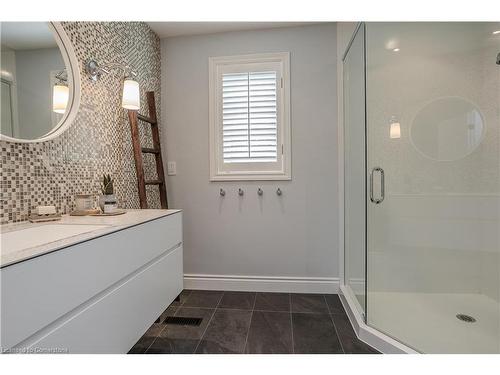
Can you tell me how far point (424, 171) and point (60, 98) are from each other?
2357mm

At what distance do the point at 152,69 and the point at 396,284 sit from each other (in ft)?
8.43

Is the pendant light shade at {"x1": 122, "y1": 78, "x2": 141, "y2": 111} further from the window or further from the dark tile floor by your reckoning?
the dark tile floor

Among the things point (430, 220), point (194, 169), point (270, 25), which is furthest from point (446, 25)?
point (194, 169)

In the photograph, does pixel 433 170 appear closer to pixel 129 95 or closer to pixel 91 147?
pixel 129 95

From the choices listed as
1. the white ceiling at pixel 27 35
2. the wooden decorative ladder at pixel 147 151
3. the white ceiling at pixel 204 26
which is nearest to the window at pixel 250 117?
the white ceiling at pixel 204 26

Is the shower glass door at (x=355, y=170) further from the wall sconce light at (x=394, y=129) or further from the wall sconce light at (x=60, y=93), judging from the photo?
the wall sconce light at (x=60, y=93)

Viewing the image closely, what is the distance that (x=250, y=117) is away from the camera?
218 centimetres

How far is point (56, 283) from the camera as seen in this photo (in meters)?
0.71

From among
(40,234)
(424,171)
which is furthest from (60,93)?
(424,171)

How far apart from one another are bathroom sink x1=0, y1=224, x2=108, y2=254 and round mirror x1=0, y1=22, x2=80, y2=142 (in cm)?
38

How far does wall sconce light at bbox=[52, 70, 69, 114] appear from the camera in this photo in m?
1.24

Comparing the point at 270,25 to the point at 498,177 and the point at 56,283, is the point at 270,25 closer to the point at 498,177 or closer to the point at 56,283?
the point at 498,177

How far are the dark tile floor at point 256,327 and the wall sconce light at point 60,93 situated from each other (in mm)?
1371

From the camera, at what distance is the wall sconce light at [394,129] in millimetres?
1786
